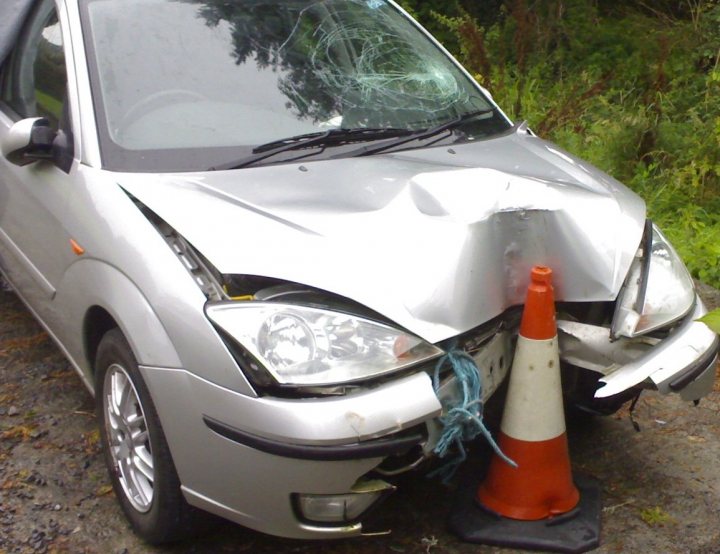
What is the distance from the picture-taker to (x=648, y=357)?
9.08 feet

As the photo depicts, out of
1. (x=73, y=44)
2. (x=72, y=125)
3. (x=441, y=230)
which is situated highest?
(x=73, y=44)

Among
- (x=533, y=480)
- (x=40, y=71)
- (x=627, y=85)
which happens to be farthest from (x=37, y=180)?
→ (x=627, y=85)

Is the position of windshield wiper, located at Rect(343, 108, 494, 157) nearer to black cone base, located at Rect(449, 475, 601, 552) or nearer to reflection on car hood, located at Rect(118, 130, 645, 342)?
reflection on car hood, located at Rect(118, 130, 645, 342)

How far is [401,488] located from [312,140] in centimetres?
129

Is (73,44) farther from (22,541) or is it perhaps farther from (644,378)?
(644,378)

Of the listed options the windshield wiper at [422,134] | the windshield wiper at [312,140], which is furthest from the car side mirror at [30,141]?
the windshield wiper at [422,134]

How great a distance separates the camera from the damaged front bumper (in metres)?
2.71

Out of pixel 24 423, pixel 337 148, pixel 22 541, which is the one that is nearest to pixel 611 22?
pixel 337 148

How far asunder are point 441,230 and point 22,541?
5.67 ft

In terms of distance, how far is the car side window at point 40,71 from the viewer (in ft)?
11.5

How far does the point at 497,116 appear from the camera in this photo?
13.0 feet

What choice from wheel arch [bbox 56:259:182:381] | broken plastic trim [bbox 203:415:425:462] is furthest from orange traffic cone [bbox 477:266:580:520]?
wheel arch [bbox 56:259:182:381]

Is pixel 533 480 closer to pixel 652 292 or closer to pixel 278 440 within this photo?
pixel 652 292

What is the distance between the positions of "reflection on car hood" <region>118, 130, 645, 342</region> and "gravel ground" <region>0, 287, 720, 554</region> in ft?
2.54
